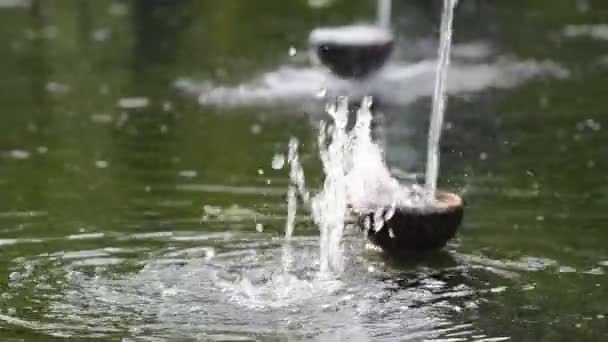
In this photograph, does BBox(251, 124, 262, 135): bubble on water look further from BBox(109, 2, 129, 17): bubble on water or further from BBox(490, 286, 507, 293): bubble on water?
BBox(109, 2, 129, 17): bubble on water

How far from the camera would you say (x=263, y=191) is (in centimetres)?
955

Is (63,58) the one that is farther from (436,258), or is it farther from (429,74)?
(436,258)

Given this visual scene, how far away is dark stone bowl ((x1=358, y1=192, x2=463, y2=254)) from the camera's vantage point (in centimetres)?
734

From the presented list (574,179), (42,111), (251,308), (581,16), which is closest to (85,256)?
(251,308)

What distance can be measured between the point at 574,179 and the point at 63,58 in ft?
32.7

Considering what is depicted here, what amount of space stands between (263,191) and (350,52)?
4.44 m

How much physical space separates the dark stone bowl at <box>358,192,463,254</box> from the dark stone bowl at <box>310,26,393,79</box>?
244 inches

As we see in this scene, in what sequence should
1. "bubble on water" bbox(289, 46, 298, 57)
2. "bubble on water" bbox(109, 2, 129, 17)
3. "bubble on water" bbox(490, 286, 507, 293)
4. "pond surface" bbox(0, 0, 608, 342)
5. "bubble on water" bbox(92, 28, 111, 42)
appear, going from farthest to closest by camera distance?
"bubble on water" bbox(109, 2, 129, 17) < "bubble on water" bbox(92, 28, 111, 42) < "bubble on water" bbox(289, 46, 298, 57) < "bubble on water" bbox(490, 286, 507, 293) < "pond surface" bbox(0, 0, 608, 342)

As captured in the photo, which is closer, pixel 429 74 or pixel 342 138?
pixel 342 138

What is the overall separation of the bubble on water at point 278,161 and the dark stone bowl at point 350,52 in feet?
9.24

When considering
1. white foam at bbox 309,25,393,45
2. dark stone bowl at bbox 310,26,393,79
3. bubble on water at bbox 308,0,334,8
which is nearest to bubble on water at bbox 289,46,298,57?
white foam at bbox 309,25,393,45

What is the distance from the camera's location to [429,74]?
15430mm

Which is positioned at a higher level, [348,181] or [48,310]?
[348,181]

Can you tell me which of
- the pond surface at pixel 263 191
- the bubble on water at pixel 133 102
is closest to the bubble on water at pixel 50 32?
the pond surface at pixel 263 191
